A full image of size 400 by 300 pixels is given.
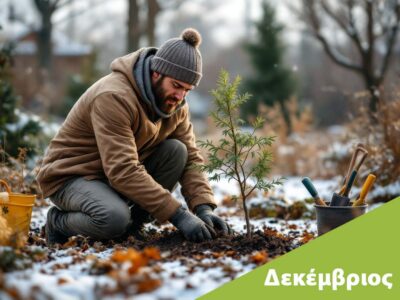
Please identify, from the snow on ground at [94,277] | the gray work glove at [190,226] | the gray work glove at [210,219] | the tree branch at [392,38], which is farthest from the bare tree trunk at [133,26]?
the snow on ground at [94,277]

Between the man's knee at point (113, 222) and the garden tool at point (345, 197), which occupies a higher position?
the garden tool at point (345, 197)

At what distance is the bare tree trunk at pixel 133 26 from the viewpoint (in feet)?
37.1

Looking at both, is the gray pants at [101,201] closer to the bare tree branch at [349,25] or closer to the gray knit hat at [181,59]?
the gray knit hat at [181,59]

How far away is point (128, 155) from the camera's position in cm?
356

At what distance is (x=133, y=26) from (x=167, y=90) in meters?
7.88

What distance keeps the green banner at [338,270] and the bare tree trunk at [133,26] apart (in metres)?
8.57

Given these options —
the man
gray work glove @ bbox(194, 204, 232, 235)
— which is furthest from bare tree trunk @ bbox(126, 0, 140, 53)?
gray work glove @ bbox(194, 204, 232, 235)

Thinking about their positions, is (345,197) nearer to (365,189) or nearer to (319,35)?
(365,189)

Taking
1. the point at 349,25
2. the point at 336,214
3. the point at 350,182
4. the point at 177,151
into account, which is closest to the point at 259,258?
the point at 336,214

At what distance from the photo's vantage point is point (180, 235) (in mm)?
3742

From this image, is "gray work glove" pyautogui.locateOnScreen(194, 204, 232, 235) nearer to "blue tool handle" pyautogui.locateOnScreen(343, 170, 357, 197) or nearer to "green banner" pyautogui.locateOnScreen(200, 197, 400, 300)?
"green banner" pyautogui.locateOnScreen(200, 197, 400, 300)

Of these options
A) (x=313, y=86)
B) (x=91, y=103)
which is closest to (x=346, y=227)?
(x=91, y=103)

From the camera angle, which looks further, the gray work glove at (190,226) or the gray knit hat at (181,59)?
the gray knit hat at (181,59)

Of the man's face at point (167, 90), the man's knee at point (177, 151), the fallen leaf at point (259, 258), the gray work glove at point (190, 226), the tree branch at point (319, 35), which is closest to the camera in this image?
the fallen leaf at point (259, 258)
